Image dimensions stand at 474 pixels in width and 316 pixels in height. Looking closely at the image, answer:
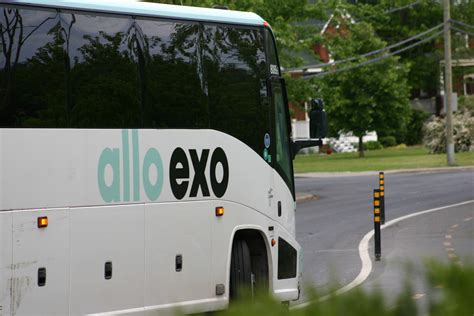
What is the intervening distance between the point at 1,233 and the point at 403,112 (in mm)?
64177

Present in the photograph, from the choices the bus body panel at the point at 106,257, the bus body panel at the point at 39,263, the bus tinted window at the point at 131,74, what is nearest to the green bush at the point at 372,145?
the bus tinted window at the point at 131,74

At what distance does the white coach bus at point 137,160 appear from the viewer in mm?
9742

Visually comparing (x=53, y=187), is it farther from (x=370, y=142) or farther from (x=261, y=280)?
(x=370, y=142)

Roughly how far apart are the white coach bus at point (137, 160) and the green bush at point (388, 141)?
237ft

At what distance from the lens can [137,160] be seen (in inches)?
426

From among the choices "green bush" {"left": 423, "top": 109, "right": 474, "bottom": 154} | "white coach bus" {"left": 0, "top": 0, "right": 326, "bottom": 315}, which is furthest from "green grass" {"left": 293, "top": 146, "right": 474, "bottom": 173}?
"white coach bus" {"left": 0, "top": 0, "right": 326, "bottom": 315}

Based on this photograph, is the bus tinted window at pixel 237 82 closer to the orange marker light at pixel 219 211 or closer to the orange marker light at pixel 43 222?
the orange marker light at pixel 219 211

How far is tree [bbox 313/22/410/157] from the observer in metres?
69.6

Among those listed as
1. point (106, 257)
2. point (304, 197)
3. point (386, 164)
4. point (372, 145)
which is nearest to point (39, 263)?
point (106, 257)

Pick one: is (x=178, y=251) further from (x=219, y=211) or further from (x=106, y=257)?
(x=106, y=257)

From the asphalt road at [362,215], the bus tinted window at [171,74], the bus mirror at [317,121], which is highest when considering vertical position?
the bus tinted window at [171,74]

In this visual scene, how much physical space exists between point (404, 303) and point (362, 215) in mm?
26372

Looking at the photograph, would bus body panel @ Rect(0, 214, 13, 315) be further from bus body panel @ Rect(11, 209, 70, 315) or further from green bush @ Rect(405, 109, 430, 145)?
green bush @ Rect(405, 109, 430, 145)

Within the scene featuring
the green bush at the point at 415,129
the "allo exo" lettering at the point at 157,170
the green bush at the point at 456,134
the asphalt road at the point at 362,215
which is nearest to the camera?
the "allo exo" lettering at the point at 157,170
